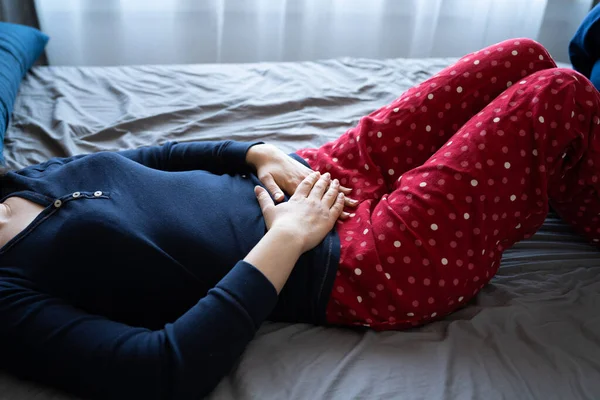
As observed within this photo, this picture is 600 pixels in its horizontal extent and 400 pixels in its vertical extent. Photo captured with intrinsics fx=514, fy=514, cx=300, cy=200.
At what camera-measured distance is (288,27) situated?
2332mm

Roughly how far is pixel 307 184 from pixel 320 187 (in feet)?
0.08

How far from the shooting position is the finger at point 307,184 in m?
0.94

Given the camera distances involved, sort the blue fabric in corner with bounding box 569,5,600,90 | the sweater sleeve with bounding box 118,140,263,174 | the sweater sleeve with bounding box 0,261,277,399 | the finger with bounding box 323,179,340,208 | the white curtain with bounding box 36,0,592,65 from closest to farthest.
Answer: the sweater sleeve with bounding box 0,261,277,399 < the finger with bounding box 323,179,340,208 < the sweater sleeve with bounding box 118,140,263,174 < the blue fabric in corner with bounding box 569,5,600,90 < the white curtain with bounding box 36,0,592,65

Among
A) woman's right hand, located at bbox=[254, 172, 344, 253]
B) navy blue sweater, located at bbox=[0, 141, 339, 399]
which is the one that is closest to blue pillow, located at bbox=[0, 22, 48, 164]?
navy blue sweater, located at bbox=[0, 141, 339, 399]

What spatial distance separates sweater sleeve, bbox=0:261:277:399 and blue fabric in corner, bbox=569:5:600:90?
1.08m

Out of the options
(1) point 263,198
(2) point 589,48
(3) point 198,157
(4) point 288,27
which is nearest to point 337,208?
(1) point 263,198

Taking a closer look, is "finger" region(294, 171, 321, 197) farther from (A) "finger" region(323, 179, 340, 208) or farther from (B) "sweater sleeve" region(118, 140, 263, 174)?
(B) "sweater sleeve" region(118, 140, 263, 174)

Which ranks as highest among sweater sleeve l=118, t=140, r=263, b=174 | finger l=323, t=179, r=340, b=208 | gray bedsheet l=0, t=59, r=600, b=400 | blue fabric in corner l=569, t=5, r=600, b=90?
blue fabric in corner l=569, t=5, r=600, b=90

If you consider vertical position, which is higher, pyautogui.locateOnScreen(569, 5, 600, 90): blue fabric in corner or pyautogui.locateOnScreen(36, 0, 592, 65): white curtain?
pyautogui.locateOnScreen(569, 5, 600, 90): blue fabric in corner

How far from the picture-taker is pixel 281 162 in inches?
40.7

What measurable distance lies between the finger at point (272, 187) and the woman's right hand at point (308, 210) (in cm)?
2

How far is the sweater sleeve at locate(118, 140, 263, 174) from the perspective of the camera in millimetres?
1071

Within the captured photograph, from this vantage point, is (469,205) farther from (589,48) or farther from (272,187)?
(589,48)

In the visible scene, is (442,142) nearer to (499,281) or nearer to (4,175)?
(499,281)
